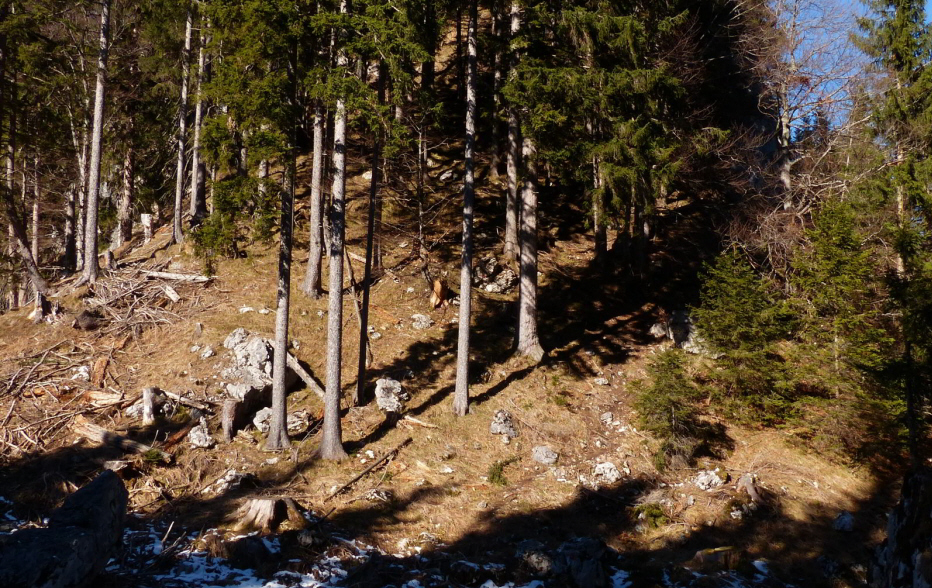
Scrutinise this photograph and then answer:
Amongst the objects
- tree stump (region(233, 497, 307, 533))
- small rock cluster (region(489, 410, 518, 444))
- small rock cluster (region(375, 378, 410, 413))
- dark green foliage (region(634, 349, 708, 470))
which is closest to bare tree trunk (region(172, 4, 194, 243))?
small rock cluster (region(375, 378, 410, 413))

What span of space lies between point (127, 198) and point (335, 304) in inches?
746

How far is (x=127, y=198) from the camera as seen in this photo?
88.7ft

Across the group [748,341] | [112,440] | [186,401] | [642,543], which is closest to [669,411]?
[748,341]

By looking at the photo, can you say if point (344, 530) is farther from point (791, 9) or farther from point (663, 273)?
point (791, 9)

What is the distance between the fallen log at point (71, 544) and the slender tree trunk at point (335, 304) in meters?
4.80

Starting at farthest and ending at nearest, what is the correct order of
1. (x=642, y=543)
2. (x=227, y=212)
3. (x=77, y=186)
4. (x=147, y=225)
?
(x=77, y=186)
(x=147, y=225)
(x=227, y=212)
(x=642, y=543)

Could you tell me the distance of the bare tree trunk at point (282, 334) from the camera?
13.2 m

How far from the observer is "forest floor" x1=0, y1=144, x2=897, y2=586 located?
11.5 metres

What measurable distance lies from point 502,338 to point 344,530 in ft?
29.9

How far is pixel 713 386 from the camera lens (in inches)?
656

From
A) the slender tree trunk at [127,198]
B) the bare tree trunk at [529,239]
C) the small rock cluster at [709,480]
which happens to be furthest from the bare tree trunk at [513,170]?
the slender tree trunk at [127,198]

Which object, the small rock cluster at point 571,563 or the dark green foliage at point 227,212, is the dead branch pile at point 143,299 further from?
the small rock cluster at point 571,563

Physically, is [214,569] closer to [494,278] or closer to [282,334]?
[282,334]

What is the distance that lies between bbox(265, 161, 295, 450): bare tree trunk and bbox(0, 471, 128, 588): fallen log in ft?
14.9
